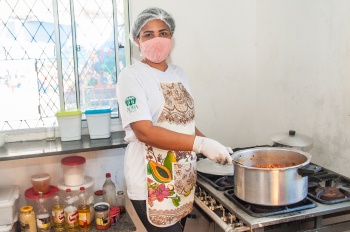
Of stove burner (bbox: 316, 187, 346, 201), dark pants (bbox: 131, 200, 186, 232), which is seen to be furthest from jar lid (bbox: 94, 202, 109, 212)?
stove burner (bbox: 316, 187, 346, 201)

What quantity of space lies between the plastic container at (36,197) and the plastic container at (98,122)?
368mm

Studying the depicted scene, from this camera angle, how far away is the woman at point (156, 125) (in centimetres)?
144

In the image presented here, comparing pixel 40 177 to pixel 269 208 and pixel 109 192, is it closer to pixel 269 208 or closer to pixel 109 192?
pixel 109 192


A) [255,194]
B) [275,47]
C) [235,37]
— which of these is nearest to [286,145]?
[255,194]

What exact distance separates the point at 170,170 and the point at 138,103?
0.32m

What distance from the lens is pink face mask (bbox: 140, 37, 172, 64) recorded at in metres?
1.49

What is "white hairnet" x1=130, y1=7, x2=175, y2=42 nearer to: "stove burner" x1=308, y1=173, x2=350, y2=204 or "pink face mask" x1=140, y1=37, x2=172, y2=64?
"pink face mask" x1=140, y1=37, x2=172, y2=64

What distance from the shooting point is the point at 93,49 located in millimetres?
2211

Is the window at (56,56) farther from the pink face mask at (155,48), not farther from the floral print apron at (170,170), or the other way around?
the floral print apron at (170,170)

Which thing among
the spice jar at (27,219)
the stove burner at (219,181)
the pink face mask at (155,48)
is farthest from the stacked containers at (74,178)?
the pink face mask at (155,48)

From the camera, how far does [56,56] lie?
214 cm

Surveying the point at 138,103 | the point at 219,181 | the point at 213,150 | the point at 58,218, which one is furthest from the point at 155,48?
the point at 58,218

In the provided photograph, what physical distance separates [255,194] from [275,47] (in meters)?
1.13

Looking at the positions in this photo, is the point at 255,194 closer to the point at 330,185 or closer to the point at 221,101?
the point at 330,185
